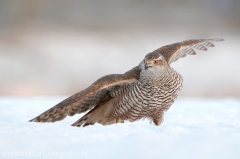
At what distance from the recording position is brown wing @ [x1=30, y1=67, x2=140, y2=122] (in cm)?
428

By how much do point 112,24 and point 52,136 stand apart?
1038 cm

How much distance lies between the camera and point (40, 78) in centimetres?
1095

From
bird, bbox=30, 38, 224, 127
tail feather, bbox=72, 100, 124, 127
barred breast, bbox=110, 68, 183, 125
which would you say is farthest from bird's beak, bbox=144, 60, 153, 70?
tail feather, bbox=72, 100, 124, 127

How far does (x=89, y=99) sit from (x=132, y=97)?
47 centimetres

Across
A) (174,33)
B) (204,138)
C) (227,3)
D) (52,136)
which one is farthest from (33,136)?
(227,3)

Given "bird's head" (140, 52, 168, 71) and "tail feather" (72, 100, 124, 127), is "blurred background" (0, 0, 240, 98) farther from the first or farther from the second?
"bird's head" (140, 52, 168, 71)

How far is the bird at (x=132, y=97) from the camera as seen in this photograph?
4.50 metres

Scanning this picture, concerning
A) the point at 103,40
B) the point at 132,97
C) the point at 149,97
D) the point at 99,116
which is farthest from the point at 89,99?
the point at 103,40

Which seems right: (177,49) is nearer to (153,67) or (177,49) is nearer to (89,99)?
(153,67)

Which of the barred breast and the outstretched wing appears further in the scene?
the outstretched wing

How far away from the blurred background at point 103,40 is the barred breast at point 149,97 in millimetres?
4919

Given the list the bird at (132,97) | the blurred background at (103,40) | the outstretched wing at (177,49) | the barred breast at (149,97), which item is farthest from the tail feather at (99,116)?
the blurred background at (103,40)

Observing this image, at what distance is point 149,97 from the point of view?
4547mm

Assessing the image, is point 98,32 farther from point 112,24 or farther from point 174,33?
point 174,33
